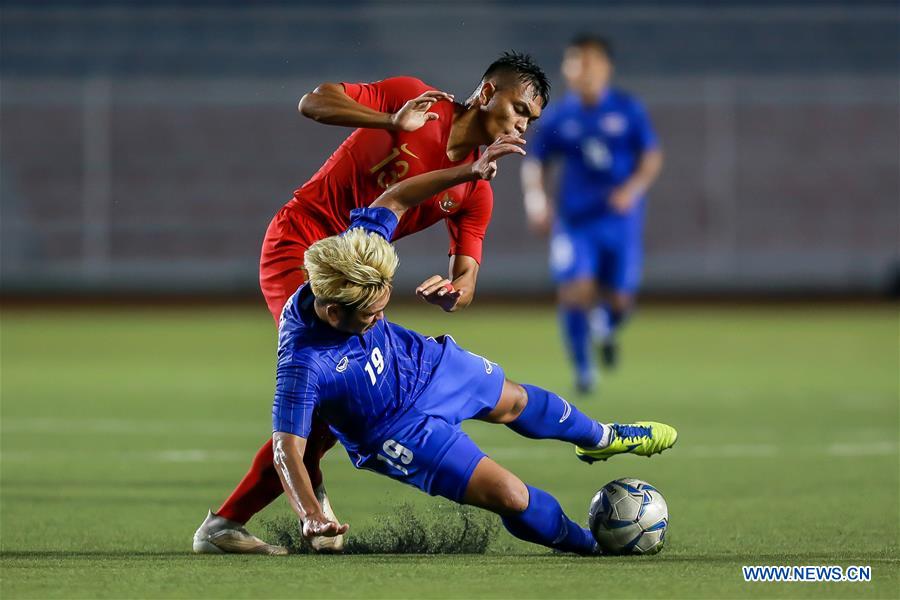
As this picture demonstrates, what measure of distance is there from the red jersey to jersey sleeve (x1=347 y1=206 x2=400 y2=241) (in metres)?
0.54

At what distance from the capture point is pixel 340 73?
23031mm

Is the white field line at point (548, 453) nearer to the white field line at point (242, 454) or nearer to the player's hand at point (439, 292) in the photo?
the white field line at point (242, 454)

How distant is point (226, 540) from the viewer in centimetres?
571

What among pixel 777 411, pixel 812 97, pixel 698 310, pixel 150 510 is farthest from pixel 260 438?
pixel 812 97

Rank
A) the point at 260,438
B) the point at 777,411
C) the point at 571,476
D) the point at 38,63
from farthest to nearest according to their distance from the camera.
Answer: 1. the point at 38,63
2. the point at 777,411
3. the point at 260,438
4. the point at 571,476

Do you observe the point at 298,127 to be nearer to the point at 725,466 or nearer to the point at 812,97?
the point at 812,97

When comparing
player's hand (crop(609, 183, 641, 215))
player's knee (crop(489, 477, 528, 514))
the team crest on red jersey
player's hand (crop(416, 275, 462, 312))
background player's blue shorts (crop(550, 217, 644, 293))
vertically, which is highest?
player's hand (crop(609, 183, 641, 215))

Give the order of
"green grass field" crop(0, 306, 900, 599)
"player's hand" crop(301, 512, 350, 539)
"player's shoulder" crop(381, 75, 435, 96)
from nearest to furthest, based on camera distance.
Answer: "player's hand" crop(301, 512, 350, 539) < "green grass field" crop(0, 306, 900, 599) < "player's shoulder" crop(381, 75, 435, 96)

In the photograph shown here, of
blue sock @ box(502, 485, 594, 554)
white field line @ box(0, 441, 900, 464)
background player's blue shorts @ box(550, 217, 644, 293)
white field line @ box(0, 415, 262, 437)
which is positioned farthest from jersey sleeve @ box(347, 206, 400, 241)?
background player's blue shorts @ box(550, 217, 644, 293)

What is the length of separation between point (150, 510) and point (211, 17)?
1768 cm

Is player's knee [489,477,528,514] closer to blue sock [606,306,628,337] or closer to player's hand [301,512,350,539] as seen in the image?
player's hand [301,512,350,539]

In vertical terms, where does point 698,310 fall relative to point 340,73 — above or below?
below

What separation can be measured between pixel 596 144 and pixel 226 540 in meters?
7.46

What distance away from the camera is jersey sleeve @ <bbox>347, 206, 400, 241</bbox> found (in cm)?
538
